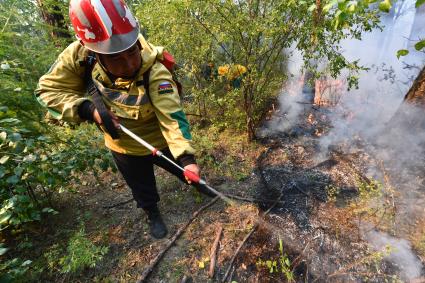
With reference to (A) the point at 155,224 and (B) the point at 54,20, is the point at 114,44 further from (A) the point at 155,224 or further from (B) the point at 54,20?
(B) the point at 54,20

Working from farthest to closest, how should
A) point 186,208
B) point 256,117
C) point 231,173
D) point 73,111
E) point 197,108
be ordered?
1. point 197,108
2. point 256,117
3. point 231,173
4. point 186,208
5. point 73,111

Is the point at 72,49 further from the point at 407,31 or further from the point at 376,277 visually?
the point at 407,31

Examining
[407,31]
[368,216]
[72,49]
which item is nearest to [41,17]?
[72,49]

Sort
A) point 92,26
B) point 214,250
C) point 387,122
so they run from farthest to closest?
point 387,122 < point 214,250 < point 92,26

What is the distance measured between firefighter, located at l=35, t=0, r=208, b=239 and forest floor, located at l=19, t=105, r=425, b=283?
1398 mm

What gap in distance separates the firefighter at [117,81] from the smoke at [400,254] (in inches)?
95.4

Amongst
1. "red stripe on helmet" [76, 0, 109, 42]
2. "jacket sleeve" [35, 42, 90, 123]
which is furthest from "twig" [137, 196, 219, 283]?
"red stripe on helmet" [76, 0, 109, 42]

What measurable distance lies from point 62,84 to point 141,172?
120cm

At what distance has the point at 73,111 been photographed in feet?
7.83

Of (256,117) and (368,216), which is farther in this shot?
(256,117)

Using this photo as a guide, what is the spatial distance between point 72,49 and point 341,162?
4216 mm

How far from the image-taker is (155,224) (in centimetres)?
340

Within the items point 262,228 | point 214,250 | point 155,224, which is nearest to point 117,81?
point 155,224

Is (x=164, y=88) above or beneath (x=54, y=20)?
beneath
